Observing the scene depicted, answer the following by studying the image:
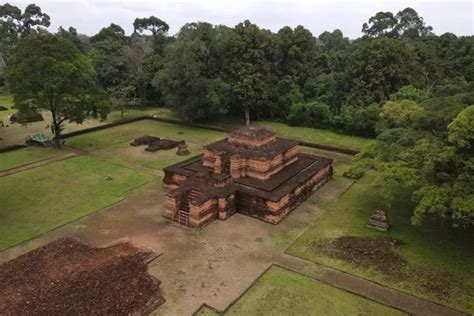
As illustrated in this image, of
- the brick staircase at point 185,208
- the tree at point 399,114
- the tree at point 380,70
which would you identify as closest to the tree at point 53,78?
the brick staircase at point 185,208

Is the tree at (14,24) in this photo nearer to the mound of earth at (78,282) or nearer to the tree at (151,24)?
the tree at (151,24)

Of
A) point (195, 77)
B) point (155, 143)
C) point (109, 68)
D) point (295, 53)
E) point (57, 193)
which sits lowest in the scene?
point (57, 193)

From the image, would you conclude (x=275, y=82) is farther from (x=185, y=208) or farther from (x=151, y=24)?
(x=151, y=24)

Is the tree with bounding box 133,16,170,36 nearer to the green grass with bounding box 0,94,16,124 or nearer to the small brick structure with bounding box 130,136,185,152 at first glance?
the green grass with bounding box 0,94,16,124

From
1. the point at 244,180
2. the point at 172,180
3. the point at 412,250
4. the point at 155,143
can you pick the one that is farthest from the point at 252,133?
the point at 155,143

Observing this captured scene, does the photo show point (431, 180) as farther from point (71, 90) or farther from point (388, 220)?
point (71, 90)

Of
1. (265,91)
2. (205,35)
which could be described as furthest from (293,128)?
(205,35)
